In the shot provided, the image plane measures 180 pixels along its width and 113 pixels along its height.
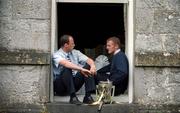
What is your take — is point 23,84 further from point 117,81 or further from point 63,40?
point 117,81

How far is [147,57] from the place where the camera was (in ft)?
32.7

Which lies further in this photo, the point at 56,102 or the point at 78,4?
the point at 78,4

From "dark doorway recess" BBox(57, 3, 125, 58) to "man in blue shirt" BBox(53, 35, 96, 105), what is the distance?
27.9 inches

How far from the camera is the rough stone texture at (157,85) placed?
10023 millimetres

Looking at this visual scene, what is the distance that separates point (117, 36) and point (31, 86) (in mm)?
1933

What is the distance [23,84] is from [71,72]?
2.62ft

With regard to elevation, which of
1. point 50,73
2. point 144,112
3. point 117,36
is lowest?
point 144,112

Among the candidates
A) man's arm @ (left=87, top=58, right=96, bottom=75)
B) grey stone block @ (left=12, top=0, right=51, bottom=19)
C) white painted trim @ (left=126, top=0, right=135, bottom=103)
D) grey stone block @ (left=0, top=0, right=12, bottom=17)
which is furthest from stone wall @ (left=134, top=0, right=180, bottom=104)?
grey stone block @ (left=0, top=0, right=12, bottom=17)

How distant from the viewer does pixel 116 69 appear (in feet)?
33.0

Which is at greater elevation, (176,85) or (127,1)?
(127,1)

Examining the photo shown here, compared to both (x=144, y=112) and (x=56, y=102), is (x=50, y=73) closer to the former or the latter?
(x=56, y=102)

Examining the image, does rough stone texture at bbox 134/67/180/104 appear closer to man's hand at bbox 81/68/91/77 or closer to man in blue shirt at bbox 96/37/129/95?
man in blue shirt at bbox 96/37/129/95

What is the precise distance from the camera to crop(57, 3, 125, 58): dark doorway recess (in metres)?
10.9

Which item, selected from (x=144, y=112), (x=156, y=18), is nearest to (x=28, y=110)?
(x=144, y=112)
